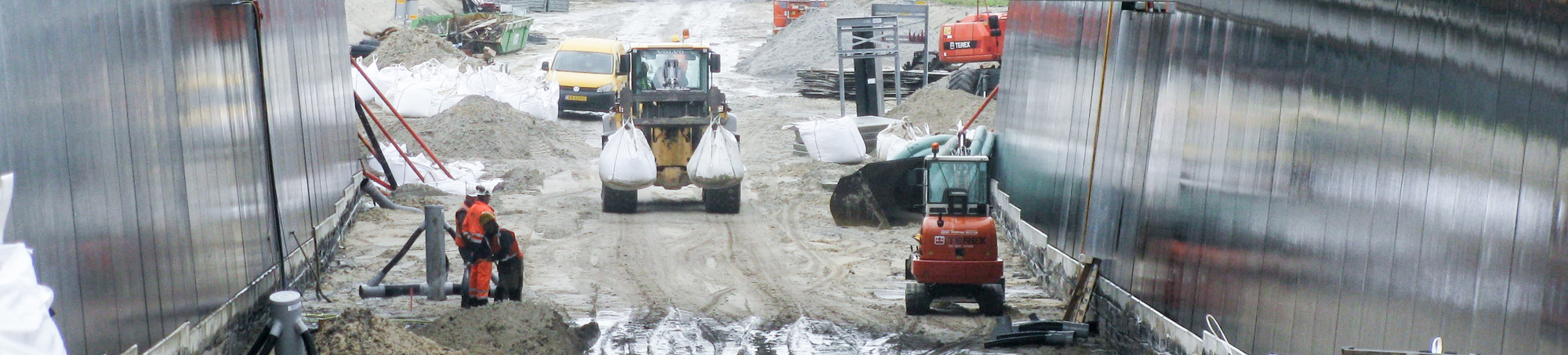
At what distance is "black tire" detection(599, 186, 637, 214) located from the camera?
16875mm

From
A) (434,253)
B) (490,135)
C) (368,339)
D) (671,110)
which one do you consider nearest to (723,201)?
(671,110)

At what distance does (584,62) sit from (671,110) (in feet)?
35.7

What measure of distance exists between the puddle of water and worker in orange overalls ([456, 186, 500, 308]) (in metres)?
0.87

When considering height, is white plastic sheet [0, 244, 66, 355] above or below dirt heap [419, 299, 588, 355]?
above

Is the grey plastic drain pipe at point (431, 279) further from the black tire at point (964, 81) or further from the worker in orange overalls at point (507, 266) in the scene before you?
the black tire at point (964, 81)

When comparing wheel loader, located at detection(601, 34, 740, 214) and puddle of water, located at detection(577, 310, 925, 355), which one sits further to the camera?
wheel loader, located at detection(601, 34, 740, 214)

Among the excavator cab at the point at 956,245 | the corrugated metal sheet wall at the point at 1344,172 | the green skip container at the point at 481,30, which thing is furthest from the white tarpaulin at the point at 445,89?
the corrugated metal sheet wall at the point at 1344,172

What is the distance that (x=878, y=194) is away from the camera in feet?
53.4

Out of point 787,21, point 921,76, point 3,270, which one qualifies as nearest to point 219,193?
point 3,270

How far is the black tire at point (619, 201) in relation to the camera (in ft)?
55.4

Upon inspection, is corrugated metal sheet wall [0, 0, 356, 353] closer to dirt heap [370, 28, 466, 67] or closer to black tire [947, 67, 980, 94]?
black tire [947, 67, 980, 94]

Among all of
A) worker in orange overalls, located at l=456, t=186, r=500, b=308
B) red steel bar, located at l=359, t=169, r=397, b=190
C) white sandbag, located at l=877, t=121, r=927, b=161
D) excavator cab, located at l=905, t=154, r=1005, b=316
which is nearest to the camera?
worker in orange overalls, located at l=456, t=186, r=500, b=308

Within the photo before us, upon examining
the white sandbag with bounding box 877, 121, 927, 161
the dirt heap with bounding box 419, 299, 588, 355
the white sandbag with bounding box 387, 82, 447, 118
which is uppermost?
the white sandbag with bounding box 387, 82, 447, 118

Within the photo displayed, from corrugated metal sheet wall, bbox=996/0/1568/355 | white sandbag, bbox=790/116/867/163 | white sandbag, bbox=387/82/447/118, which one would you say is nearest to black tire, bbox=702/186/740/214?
white sandbag, bbox=790/116/867/163
